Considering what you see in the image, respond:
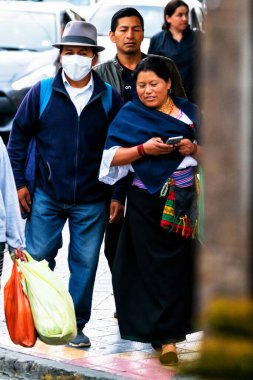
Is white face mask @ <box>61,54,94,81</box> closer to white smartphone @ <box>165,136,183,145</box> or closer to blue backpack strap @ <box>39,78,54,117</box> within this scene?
blue backpack strap @ <box>39,78,54,117</box>

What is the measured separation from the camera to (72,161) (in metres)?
6.55

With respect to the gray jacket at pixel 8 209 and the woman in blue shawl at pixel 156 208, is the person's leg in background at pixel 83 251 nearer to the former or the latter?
the woman in blue shawl at pixel 156 208

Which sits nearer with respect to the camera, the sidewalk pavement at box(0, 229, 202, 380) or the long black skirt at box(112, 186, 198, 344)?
the sidewalk pavement at box(0, 229, 202, 380)

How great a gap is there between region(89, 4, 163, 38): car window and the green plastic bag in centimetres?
1106

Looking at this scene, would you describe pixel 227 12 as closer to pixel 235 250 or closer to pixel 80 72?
pixel 235 250

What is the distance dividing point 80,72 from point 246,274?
5.06m

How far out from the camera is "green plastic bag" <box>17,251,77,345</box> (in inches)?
225

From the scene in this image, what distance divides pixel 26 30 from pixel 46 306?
10610mm

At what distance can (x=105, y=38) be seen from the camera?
16406 millimetres

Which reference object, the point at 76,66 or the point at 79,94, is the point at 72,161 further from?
the point at 76,66

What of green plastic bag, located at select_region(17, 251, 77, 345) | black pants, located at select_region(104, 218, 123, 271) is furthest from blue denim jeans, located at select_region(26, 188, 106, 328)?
green plastic bag, located at select_region(17, 251, 77, 345)

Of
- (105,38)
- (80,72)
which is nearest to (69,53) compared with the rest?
(80,72)

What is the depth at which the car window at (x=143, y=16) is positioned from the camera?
1662 cm

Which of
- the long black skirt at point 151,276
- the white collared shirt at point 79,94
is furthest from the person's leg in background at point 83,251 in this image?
the white collared shirt at point 79,94
